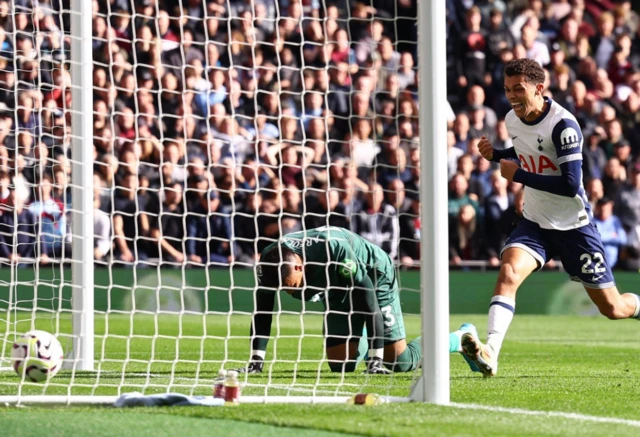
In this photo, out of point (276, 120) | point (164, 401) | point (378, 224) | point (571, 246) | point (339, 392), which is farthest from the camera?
point (276, 120)

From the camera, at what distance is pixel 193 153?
12.8m

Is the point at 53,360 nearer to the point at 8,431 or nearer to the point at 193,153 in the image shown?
the point at 8,431

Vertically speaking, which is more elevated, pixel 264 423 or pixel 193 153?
pixel 193 153

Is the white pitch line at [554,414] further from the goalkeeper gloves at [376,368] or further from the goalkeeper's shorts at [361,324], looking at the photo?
the goalkeeper's shorts at [361,324]

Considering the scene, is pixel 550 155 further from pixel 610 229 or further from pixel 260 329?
pixel 610 229

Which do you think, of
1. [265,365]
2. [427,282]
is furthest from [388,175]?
[427,282]

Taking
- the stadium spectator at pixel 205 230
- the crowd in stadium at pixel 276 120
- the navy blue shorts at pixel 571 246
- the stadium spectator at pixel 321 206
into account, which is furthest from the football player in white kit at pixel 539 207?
the stadium spectator at pixel 205 230

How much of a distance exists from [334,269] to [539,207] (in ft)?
5.14

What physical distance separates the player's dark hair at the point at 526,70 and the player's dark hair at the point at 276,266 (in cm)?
188

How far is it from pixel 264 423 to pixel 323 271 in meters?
3.21

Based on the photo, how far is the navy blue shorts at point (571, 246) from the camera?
24.5 ft

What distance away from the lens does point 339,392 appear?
Result: 6547 millimetres

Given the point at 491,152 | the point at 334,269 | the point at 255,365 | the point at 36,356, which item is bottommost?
the point at 255,365

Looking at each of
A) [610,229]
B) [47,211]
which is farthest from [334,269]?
[610,229]
